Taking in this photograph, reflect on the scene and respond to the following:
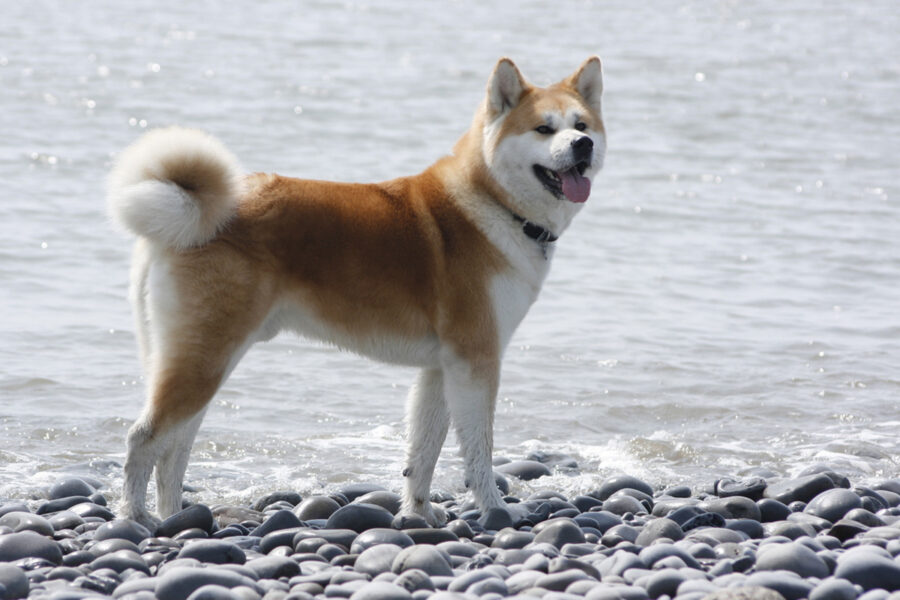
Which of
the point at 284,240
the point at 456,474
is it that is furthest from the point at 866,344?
the point at 284,240

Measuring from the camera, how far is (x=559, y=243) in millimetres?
10906

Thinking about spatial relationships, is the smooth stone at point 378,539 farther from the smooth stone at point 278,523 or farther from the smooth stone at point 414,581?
the smooth stone at point 414,581

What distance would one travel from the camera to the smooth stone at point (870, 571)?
13.0 ft

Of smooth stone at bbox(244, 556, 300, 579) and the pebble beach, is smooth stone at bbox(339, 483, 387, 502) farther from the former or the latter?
smooth stone at bbox(244, 556, 300, 579)

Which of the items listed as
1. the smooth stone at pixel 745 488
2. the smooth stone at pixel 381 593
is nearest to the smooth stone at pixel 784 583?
the smooth stone at pixel 381 593

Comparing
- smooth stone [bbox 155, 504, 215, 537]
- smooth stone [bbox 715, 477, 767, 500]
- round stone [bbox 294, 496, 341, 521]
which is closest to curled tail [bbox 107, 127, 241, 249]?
smooth stone [bbox 155, 504, 215, 537]

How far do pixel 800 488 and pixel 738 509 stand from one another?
1.66 ft

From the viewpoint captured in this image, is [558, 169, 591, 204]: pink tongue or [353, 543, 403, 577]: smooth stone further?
[558, 169, 591, 204]: pink tongue

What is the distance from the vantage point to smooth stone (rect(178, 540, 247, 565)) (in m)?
4.27

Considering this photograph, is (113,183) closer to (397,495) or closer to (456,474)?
(397,495)

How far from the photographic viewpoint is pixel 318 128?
49.7 ft

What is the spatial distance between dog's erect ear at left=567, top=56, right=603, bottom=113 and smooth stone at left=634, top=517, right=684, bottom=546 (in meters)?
2.04

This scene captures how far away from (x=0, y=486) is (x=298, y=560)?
2079 mm

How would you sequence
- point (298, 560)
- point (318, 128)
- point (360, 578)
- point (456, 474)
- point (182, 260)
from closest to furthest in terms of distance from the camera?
point (360, 578), point (298, 560), point (182, 260), point (456, 474), point (318, 128)
